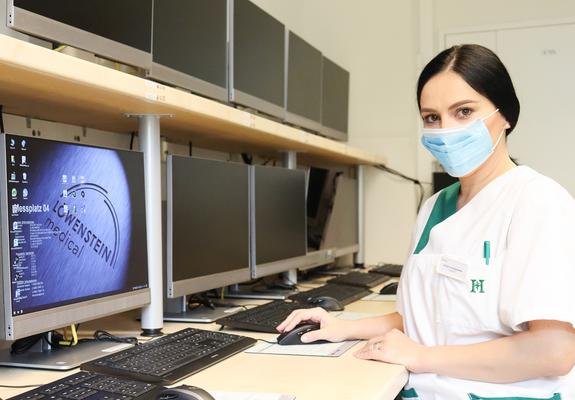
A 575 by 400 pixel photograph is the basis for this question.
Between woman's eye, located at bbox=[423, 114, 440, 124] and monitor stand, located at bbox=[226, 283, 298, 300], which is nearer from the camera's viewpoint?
woman's eye, located at bbox=[423, 114, 440, 124]

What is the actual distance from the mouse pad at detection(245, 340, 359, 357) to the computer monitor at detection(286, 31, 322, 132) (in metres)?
1.40

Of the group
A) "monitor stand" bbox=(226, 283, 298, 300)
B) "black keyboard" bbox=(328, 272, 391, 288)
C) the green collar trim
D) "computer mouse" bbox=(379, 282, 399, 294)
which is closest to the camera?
the green collar trim

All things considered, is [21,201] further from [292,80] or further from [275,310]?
[292,80]

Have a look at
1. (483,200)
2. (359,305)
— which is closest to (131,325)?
(359,305)

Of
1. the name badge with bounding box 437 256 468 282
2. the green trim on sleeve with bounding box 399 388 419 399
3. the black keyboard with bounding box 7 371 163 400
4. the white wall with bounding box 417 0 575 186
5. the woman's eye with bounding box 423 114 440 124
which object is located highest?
the white wall with bounding box 417 0 575 186

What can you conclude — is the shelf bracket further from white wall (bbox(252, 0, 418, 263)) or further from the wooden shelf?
white wall (bbox(252, 0, 418, 263))

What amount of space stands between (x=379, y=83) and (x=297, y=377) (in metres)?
2.56

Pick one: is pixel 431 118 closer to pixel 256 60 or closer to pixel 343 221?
pixel 256 60

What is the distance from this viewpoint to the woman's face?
1295 mm

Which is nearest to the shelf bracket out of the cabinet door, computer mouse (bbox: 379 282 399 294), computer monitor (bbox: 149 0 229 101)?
computer monitor (bbox: 149 0 229 101)

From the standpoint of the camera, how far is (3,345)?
1282 mm

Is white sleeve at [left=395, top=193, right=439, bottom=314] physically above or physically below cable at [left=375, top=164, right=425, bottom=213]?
below

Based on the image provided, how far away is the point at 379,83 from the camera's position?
11.2ft

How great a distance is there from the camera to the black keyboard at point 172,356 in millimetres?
1064
